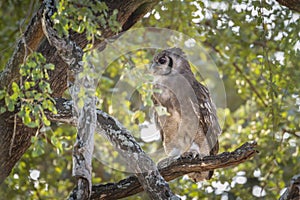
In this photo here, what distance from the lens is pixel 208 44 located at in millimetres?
6496

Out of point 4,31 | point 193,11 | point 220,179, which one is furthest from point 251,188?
point 4,31

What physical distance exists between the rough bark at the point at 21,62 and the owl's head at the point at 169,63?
77 centimetres

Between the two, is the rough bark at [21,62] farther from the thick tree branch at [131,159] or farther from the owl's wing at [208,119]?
the owl's wing at [208,119]

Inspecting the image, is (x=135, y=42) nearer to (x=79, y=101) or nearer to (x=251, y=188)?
(x=251, y=188)

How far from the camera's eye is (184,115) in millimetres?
4926

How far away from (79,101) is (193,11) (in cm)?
226

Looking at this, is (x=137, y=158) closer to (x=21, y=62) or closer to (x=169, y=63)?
(x=21, y=62)

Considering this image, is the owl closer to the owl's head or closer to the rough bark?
the owl's head

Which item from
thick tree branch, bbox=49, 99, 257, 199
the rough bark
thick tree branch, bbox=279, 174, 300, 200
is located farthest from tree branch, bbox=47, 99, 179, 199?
thick tree branch, bbox=279, 174, 300, 200

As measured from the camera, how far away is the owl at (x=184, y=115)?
487 centimetres

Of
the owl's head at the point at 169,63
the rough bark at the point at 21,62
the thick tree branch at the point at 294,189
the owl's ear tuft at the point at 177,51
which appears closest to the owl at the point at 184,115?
the owl's head at the point at 169,63

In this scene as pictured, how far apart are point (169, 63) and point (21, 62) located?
4.90 ft

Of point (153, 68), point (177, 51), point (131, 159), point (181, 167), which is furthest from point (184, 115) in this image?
point (131, 159)

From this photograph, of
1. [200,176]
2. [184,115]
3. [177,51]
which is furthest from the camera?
[177,51]
